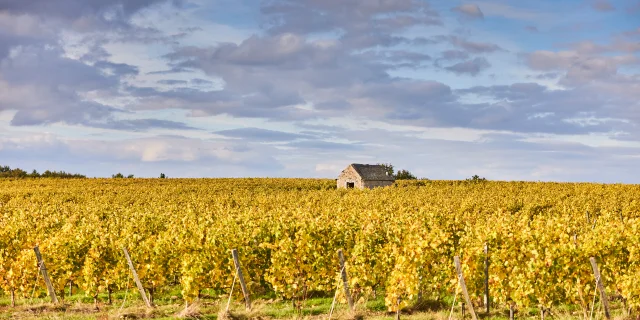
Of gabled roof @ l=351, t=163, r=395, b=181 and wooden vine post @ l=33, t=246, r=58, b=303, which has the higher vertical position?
gabled roof @ l=351, t=163, r=395, b=181

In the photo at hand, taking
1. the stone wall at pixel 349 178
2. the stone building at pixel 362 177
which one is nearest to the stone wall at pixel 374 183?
the stone building at pixel 362 177

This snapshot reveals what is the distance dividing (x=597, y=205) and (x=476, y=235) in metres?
28.0

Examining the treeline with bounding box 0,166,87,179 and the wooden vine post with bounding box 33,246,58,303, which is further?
the treeline with bounding box 0,166,87,179

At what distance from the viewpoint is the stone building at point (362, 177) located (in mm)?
75500

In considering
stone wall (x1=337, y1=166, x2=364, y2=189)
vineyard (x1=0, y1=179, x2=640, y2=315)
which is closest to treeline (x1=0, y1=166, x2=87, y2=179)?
stone wall (x1=337, y1=166, x2=364, y2=189)

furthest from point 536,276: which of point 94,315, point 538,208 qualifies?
point 538,208

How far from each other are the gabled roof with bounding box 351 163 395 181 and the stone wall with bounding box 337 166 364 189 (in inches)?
23.3

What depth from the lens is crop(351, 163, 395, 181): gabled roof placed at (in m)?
76.4

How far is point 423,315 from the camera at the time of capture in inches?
641

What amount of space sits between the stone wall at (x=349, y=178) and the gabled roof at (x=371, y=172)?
59 cm

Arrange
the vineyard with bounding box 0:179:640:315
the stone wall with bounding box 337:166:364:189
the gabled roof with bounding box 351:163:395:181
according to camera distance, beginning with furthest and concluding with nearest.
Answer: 1. the gabled roof with bounding box 351:163:395:181
2. the stone wall with bounding box 337:166:364:189
3. the vineyard with bounding box 0:179:640:315

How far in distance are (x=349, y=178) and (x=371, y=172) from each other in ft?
12.2

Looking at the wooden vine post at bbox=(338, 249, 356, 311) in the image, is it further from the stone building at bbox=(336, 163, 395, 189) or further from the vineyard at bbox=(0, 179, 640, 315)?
the stone building at bbox=(336, 163, 395, 189)

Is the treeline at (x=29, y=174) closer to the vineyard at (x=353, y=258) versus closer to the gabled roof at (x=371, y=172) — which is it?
the gabled roof at (x=371, y=172)
